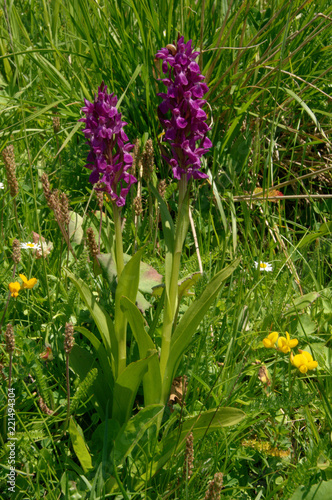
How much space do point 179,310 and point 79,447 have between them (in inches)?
25.1

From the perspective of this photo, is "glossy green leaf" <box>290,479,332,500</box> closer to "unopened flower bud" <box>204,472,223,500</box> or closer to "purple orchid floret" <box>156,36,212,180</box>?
"unopened flower bud" <box>204,472,223,500</box>

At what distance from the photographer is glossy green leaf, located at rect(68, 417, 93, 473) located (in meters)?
1.13

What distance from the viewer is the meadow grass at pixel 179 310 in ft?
3.86

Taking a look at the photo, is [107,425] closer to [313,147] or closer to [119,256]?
[119,256]

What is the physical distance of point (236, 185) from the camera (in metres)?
2.18

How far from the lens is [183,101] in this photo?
3.69 ft

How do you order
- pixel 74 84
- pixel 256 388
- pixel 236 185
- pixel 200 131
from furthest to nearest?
1. pixel 74 84
2. pixel 236 185
3. pixel 256 388
4. pixel 200 131

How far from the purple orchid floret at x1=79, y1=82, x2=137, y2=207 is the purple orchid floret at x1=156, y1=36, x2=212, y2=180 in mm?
116

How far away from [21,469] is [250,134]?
176cm

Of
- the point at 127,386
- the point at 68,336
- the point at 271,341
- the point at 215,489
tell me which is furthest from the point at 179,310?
the point at 215,489

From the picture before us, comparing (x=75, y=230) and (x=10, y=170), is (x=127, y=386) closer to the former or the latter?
(x=10, y=170)

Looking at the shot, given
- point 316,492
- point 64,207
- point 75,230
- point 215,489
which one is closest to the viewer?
point 215,489

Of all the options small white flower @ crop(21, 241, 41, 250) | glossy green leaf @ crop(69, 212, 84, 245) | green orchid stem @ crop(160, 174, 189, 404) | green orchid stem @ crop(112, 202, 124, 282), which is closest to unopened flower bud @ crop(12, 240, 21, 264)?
green orchid stem @ crop(112, 202, 124, 282)

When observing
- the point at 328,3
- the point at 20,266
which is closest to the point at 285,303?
the point at 20,266
